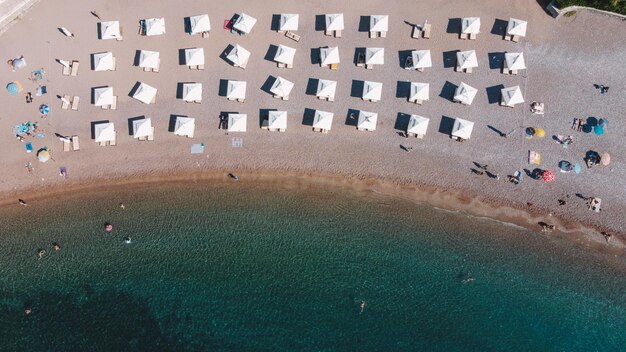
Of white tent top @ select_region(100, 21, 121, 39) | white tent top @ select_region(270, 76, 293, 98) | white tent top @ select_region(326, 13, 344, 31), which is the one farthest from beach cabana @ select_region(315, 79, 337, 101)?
white tent top @ select_region(100, 21, 121, 39)

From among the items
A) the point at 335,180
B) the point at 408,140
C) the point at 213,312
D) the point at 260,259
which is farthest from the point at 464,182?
the point at 213,312

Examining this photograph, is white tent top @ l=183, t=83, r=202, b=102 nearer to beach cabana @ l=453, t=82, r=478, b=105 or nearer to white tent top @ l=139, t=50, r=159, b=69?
white tent top @ l=139, t=50, r=159, b=69

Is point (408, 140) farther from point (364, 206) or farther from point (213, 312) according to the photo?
point (213, 312)

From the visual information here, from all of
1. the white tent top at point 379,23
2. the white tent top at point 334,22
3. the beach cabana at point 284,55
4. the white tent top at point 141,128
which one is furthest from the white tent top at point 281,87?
the white tent top at point 141,128

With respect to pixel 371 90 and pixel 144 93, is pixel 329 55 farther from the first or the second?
pixel 144 93

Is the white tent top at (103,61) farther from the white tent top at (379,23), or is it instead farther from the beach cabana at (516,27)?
the beach cabana at (516,27)
